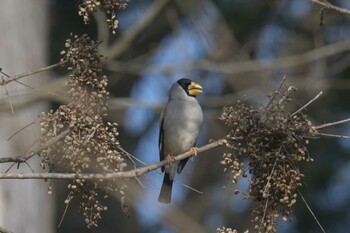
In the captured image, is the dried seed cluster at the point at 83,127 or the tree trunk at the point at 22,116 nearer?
the dried seed cluster at the point at 83,127

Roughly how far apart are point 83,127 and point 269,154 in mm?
716

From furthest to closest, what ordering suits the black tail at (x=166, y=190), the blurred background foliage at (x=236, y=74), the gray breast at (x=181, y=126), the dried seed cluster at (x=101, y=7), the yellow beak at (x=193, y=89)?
1. the blurred background foliage at (x=236, y=74)
2. the yellow beak at (x=193, y=89)
3. the black tail at (x=166, y=190)
4. the gray breast at (x=181, y=126)
5. the dried seed cluster at (x=101, y=7)

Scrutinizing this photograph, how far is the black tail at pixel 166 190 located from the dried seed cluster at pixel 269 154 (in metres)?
3.03

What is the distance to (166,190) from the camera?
661 centimetres

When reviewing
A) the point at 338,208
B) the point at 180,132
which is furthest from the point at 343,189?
the point at 180,132

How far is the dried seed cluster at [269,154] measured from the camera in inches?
127

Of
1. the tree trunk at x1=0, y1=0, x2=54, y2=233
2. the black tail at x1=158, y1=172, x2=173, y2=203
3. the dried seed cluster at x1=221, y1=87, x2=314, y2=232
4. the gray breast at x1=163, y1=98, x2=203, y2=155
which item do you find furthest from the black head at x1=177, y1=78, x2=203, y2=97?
the dried seed cluster at x1=221, y1=87, x2=314, y2=232

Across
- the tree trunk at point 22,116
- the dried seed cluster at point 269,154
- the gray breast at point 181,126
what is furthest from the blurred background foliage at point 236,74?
the dried seed cluster at point 269,154

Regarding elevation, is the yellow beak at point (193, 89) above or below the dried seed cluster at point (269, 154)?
above

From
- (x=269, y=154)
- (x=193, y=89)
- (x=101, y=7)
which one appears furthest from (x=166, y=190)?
(x=101, y=7)

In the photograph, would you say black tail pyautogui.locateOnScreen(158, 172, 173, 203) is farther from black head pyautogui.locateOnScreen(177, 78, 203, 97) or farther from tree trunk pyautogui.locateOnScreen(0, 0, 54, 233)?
tree trunk pyautogui.locateOnScreen(0, 0, 54, 233)

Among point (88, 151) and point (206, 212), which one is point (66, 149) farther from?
point (206, 212)

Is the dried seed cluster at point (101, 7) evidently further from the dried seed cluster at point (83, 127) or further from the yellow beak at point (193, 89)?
the yellow beak at point (193, 89)

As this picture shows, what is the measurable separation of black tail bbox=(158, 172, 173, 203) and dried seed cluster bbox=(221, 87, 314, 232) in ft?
9.95
